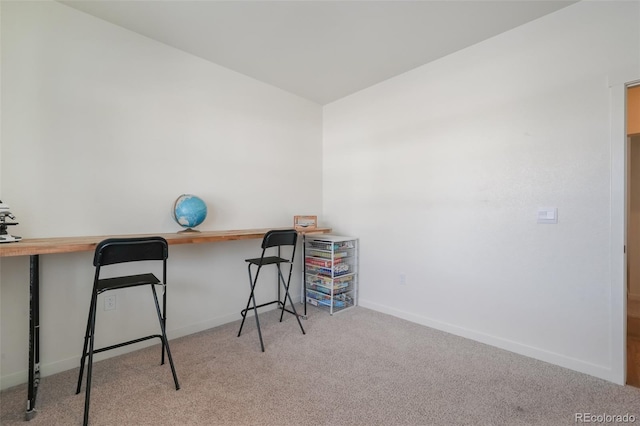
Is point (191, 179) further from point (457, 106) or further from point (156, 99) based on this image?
point (457, 106)

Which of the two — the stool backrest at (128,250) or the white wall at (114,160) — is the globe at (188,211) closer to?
the white wall at (114,160)

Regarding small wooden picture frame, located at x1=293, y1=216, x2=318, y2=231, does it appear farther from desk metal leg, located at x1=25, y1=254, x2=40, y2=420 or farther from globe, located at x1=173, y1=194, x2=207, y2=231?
desk metal leg, located at x1=25, y1=254, x2=40, y2=420

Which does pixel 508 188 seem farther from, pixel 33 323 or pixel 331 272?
pixel 33 323

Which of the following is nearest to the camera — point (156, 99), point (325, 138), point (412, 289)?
point (156, 99)

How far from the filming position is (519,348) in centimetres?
224

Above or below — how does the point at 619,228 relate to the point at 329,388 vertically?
above

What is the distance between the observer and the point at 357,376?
1.92 meters

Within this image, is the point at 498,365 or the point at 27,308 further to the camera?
the point at 498,365

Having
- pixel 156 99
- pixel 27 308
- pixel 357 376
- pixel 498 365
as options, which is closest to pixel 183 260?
pixel 27 308

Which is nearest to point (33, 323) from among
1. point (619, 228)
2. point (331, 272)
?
point (331, 272)

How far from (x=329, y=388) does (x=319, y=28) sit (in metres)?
2.61

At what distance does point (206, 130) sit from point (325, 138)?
163 cm

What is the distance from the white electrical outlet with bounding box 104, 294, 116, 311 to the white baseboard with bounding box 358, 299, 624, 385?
8.33 feet

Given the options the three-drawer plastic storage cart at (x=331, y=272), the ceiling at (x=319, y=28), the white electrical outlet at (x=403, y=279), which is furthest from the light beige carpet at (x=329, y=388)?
the ceiling at (x=319, y=28)
